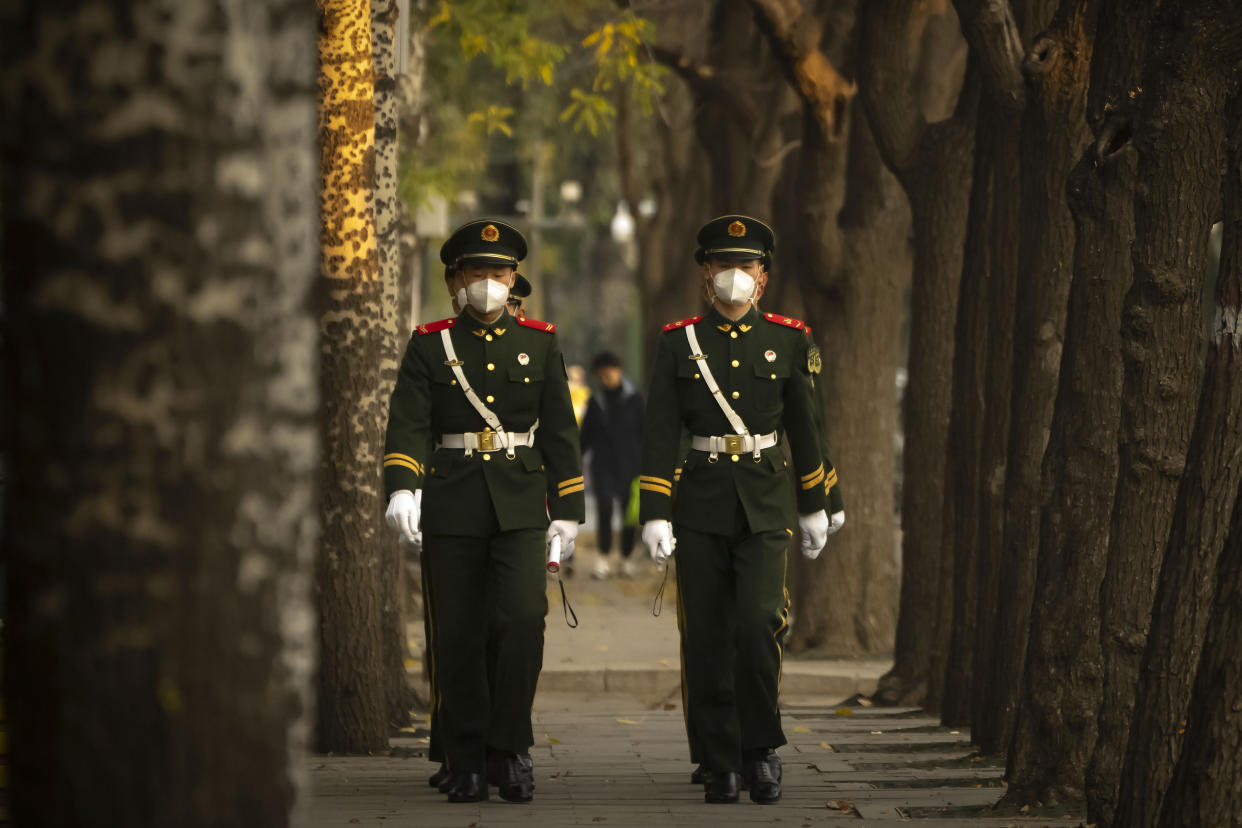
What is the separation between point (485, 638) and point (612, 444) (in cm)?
1238

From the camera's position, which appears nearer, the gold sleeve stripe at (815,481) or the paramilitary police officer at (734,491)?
the paramilitary police officer at (734,491)

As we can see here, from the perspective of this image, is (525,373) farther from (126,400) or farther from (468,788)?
(126,400)

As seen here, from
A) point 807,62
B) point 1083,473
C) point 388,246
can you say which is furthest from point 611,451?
point 1083,473

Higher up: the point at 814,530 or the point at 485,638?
the point at 814,530

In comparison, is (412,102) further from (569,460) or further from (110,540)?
(110,540)

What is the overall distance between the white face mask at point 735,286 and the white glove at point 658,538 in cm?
92

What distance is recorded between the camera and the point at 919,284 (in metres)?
10.8

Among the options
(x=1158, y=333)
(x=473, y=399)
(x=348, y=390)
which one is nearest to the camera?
(x=1158, y=333)

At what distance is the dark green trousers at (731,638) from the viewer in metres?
7.30

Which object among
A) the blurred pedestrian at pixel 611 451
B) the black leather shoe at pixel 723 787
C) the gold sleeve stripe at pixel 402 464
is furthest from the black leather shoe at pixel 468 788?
the blurred pedestrian at pixel 611 451

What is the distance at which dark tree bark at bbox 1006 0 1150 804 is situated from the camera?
6.77m

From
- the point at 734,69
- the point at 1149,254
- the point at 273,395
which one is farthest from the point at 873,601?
the point at 273,395

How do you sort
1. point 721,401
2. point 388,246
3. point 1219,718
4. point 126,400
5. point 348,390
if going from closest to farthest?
point 126,400 < point 1219,718 < point 721,401 < point 348,390 < point 388,246

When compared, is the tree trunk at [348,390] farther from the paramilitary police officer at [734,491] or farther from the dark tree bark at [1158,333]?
the dark tree bark at [1158,333]
